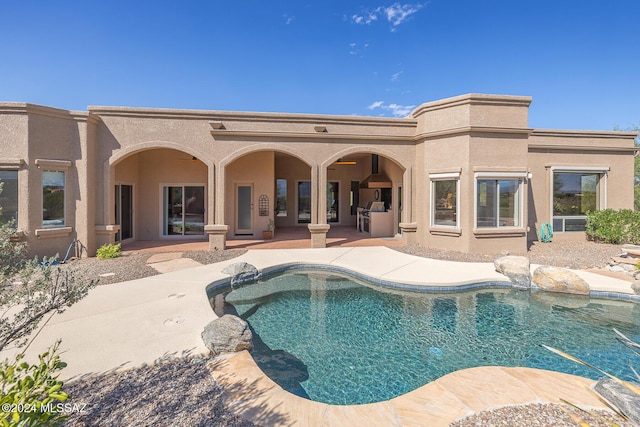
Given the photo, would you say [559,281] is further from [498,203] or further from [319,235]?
[319,235]

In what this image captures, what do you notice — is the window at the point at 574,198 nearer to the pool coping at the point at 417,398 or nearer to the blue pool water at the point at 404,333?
the blue pool water at the point at 404,333

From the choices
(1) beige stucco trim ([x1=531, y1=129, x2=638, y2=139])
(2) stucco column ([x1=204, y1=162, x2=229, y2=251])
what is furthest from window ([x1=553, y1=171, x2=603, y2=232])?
(2) stucco column ([x1=204, y1=162, x2=229, y2=251])

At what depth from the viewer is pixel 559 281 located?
709cm

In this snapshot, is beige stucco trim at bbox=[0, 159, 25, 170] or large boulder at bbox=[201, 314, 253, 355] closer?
large boulder at bbox=[201, 314, 253, 355]

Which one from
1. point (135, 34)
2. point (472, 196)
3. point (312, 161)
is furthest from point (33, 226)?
point (472, 196)

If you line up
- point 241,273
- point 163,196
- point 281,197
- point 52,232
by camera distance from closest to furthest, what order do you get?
point 241,273, point 52,232, point 163,196, point 281,197

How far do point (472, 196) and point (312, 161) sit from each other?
6337 mm

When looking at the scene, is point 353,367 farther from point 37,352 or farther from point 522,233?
point 522,233

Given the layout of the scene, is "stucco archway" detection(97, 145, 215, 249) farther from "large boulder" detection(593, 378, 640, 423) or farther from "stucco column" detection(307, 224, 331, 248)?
"large boulder" detection(593, 378, 640, 423)

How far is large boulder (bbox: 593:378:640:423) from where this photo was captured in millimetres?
2750

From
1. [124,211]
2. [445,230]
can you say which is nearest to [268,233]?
[124,211]

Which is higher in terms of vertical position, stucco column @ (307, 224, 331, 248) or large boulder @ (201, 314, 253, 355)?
stucco column @ (307, 224, 331, 248)

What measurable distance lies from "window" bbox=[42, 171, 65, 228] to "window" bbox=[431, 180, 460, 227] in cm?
1368

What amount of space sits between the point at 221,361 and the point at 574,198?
16.5 meters
